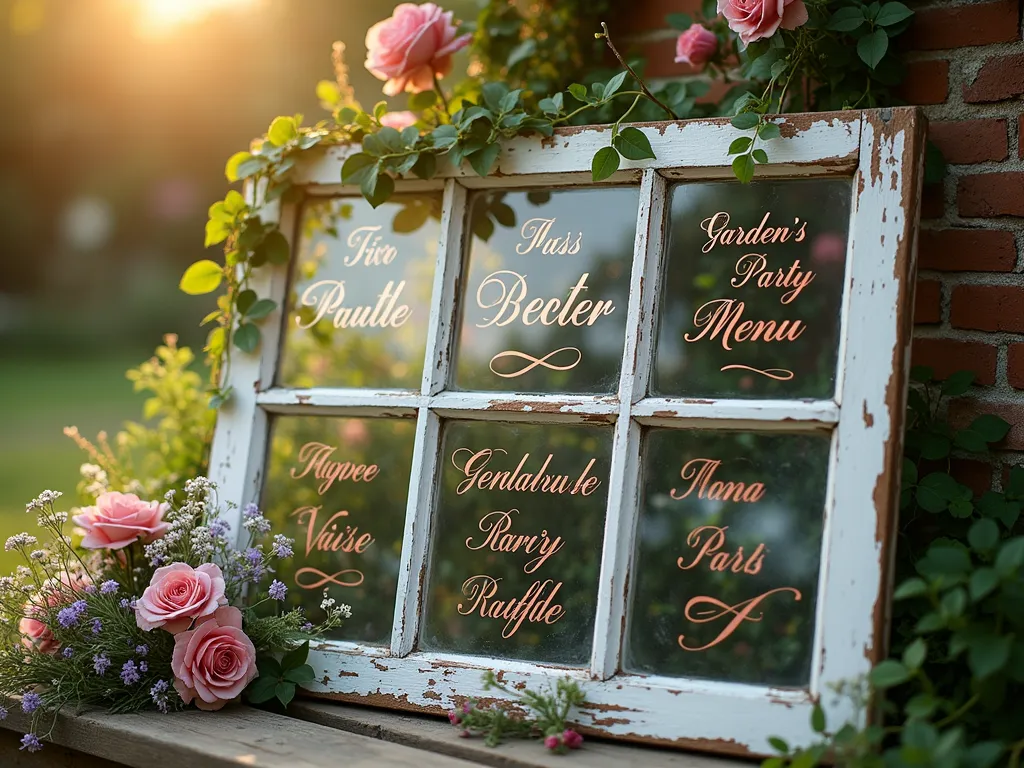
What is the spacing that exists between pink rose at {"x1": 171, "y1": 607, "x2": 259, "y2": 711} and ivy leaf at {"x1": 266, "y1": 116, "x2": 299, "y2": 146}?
78cm

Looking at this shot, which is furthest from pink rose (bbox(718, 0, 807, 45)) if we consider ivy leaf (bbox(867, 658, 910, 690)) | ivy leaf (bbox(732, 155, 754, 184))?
ivy leaf (bbox(867, 658, 910, 690))

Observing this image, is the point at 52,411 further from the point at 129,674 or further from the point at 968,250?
the point at 968,250

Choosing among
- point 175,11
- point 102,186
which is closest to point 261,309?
point 175,11

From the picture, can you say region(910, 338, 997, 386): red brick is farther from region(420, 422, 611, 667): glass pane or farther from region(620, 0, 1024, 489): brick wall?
region(420, 422, 611, 667): glass pane

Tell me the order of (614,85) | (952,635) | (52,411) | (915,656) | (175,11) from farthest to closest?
(52,411), (175,11), (614,85), (952,635), (915,656)

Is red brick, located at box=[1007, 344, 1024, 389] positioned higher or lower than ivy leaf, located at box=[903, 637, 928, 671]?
higher

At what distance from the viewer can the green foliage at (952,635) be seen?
865 mm

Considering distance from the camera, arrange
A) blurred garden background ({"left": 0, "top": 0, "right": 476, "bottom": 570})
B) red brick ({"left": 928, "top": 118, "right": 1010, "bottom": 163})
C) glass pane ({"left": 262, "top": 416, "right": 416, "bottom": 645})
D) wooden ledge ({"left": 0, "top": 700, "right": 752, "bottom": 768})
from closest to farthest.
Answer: wooden ledge ({"left": 0, "top": 700, "right": 752, "bottom": 768})
red brick ({"left": 928, "top": 118, "right": 1010, "bottom": 163})
glass pane ({"left": 262, "top": 416, "right": 416, "bottom": 645})
blurred garden background ({"left": 0, "top": 0, "right": 476, "bottom": 570})

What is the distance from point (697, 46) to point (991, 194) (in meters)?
0.51

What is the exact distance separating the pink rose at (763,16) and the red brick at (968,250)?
1.20ft

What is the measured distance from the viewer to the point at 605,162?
1209mm

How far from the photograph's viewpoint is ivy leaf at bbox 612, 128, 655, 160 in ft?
3.93

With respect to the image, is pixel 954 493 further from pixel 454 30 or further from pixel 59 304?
pixel 59 304

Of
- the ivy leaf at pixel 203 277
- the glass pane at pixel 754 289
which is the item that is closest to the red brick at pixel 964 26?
the glass pane at pixel 754 289
